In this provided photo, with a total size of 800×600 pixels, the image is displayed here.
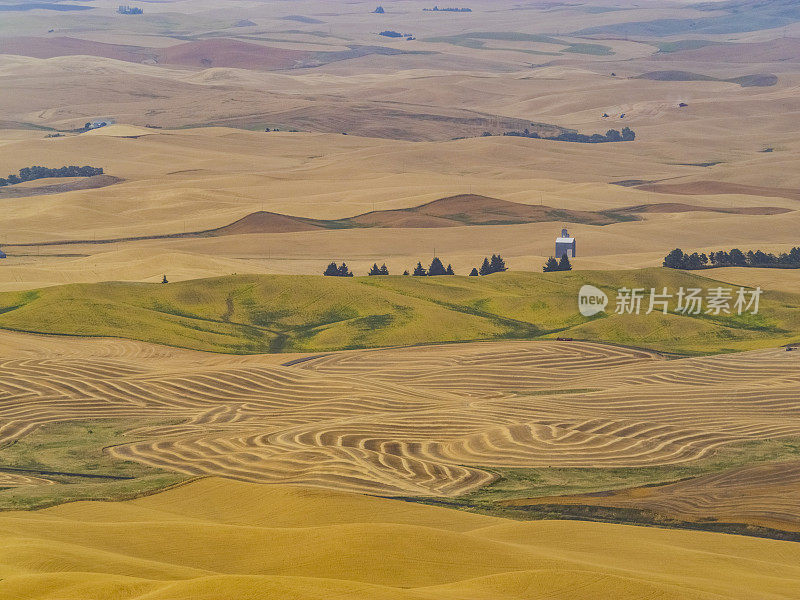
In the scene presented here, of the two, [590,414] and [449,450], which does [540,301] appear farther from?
[449,450]

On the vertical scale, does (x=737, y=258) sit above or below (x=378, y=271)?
above

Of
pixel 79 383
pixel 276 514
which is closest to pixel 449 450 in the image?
pixel 276 514

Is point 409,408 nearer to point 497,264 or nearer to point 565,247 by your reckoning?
point 497,264

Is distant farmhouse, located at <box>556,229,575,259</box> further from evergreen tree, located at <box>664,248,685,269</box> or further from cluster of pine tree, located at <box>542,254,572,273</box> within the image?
evergreen tree, located at <box>664,248,685,269</box>

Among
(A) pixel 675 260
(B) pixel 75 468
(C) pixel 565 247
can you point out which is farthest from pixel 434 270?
(B) pixel 75 468

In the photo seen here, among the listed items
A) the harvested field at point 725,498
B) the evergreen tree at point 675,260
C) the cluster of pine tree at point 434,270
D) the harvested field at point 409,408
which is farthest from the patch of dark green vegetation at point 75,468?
the evergreen tree at point 675,260

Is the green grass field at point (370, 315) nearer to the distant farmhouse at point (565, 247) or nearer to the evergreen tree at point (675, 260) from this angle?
the evergreen tree at point (675, 260)

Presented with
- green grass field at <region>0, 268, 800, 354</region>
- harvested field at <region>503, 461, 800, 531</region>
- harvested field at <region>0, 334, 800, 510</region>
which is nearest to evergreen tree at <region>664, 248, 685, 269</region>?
green grass field at <region>0, 268, 800, 354</region>

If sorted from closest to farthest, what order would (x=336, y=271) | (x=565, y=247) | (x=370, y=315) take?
1. (x=370, y=315)
2. (x=336, y=271)
3. (x=565, y=247)
